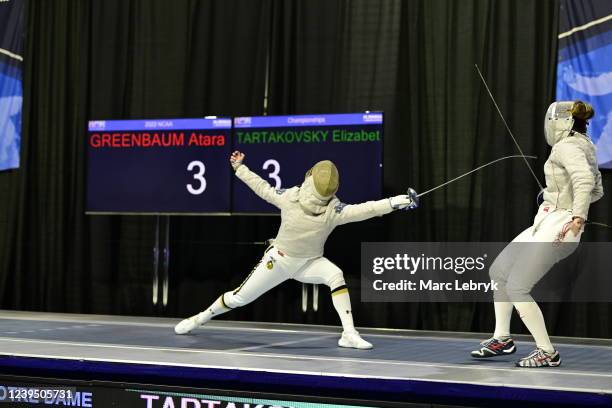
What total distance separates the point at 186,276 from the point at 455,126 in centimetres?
218

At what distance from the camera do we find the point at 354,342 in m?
4.15

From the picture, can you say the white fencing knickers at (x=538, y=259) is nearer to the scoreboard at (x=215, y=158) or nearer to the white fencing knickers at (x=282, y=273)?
the white fencing knickers at (x=282, y=273)

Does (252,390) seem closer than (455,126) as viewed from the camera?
Yes

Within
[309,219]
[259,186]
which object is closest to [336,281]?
[309,219]

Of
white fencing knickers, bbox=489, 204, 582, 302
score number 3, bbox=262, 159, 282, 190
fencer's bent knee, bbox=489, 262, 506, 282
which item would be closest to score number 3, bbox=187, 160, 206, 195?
score number 3, bbox=262, 159, 282, 190

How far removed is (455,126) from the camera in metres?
5.57

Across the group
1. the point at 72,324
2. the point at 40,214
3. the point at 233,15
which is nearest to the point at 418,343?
the point at 72,324

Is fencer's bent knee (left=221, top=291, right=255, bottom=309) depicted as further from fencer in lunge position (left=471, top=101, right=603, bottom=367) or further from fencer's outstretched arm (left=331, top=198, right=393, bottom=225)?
fencer in lunge position (left=471, top=101, right=603, bottom=367)

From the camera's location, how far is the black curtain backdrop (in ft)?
17.8

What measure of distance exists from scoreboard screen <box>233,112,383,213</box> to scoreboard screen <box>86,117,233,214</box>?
0.43 feet

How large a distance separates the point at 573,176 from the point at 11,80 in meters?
4.72

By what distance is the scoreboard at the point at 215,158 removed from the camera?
5242 mm

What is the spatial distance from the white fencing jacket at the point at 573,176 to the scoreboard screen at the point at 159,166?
96.1 inches

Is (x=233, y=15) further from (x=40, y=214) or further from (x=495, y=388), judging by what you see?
(x=495, y=388)
